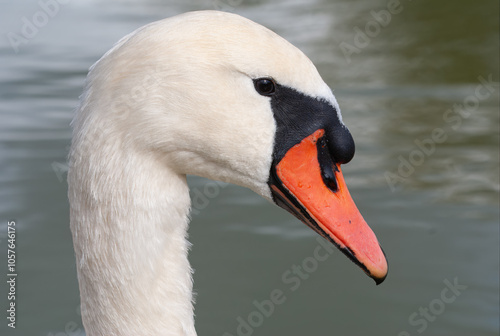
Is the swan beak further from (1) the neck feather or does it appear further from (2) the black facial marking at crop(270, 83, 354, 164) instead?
(1) the neck feather

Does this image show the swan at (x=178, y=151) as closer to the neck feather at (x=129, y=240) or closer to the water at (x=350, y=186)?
the neck feather at (x=129, y=240)

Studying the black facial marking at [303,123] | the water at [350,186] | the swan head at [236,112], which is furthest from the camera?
the water at [350,186]

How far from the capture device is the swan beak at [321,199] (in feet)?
7.26

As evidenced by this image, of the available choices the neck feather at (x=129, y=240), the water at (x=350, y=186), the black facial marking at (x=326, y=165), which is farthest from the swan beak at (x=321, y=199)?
the water at (x=350, y=186)

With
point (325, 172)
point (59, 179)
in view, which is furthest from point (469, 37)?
point (325, 172)

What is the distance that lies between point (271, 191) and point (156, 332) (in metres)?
0.53

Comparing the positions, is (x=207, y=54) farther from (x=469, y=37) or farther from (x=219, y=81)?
(x=469, y=37)

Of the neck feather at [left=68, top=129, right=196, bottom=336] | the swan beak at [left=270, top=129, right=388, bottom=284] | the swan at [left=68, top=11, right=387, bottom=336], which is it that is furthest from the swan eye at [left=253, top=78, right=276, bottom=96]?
the neck feather at [left=68, top=129, right=196, bottom=336]

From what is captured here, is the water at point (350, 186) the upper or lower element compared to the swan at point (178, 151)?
lower

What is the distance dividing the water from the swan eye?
7.29 feet

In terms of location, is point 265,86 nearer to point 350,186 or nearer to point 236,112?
point 236,112

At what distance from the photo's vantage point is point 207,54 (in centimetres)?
206

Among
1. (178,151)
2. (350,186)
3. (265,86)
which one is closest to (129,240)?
(178,151)

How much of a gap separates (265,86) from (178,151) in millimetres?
302
